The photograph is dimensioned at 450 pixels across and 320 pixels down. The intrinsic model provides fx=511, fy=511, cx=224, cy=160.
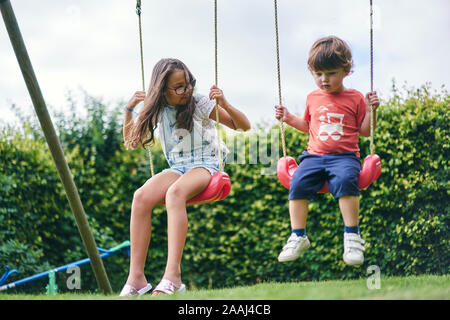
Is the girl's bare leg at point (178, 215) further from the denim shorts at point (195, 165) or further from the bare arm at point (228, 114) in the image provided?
the bare arm at point (228, 114)

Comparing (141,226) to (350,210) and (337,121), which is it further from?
(337,121)

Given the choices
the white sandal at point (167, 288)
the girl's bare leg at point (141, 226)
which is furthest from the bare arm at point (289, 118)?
the white sandal at point (167, 288)

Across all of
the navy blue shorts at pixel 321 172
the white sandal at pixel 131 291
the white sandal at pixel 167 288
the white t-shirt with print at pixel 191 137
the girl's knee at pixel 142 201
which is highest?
the white t-shirt with print at pixel 191 137

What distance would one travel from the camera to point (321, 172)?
2.93 metres

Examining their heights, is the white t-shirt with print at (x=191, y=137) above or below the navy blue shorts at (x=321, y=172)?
above

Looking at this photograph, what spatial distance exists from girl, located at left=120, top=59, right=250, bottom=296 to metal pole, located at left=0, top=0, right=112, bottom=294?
61 centimetres

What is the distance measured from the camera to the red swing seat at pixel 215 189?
2977mm

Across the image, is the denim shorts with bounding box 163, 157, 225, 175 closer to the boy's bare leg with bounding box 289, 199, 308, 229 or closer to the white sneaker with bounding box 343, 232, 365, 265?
the boy's bare leg with bounding box 289, 199, 308, 229

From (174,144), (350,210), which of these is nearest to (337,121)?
(350,210)

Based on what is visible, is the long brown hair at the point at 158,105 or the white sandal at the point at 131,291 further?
the long brown hair at the point at 158,105

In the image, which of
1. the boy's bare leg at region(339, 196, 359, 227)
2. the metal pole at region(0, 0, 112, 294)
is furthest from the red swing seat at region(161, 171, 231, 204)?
the metal pole at region(0, 0, 112, 294)

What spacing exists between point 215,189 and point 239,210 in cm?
250

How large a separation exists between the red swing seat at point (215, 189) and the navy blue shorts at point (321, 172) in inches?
15.2
